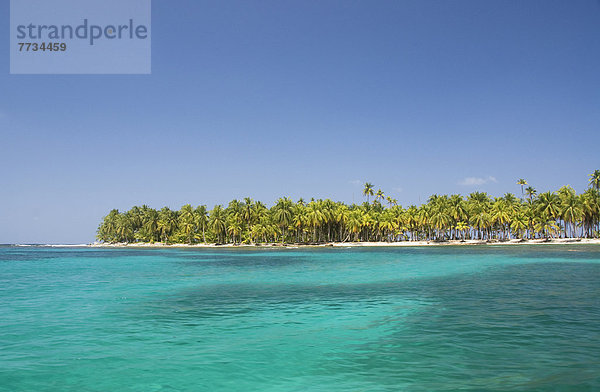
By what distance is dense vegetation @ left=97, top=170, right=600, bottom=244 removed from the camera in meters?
105

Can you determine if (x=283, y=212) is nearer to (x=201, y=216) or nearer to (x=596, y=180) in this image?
(x=201, y=216)

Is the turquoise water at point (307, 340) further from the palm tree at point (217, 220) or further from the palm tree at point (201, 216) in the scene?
the palm tree at point (201, 216)

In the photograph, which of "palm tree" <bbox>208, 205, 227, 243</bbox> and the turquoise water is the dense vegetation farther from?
the turquoise water

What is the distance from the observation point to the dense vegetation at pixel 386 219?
10475cm

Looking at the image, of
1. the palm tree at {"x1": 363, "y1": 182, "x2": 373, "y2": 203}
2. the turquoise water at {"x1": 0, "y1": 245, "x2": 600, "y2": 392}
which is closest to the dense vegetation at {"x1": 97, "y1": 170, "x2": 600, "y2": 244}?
the palm tree at {"x1": 363, "y1": 182, "x2": 373, "y2": 203}

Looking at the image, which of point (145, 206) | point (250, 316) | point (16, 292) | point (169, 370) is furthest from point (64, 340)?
point (145, 206)

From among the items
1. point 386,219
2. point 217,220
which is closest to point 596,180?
point 386,219

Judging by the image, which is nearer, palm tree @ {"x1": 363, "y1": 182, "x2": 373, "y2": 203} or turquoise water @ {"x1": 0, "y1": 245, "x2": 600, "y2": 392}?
turquoise water @ {"x1": 0, "y1": 245, "x2": 600, "y2": 392}

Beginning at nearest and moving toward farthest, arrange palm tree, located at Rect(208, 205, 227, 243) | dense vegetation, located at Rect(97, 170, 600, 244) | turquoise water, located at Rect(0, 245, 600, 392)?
turquoise water, located at Rect(0, 245, 600, 392) < dense vegetation, located at Rect(97, 170, 600, 244) < palm tree, located at Rect(208, 205, 227, 243)

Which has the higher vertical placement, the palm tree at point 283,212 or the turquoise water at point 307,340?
the palm tree at point 283,212

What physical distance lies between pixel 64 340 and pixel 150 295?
378 inches

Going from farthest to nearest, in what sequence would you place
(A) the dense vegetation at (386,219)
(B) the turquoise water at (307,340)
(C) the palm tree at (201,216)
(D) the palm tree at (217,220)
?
(C) the palm tree at (201,216)
(D) the palm tree at (217,220)
(A) the dense vegetation at (386,219)
(B) the turquoise water at (307,340)

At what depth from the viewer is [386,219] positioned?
122062 mm

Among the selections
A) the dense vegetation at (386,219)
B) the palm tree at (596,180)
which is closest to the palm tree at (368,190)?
the dense vegetation at (386,219)
